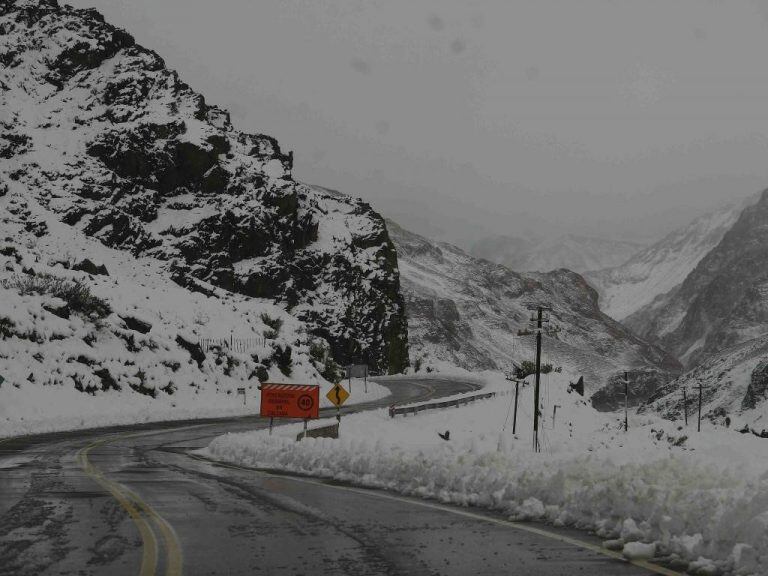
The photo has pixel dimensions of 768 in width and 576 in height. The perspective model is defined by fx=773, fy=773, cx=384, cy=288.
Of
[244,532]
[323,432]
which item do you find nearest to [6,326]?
[323,432]

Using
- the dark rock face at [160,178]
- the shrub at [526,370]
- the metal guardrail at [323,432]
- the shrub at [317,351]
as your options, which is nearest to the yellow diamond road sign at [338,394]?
the metal guardrail at [323,432]

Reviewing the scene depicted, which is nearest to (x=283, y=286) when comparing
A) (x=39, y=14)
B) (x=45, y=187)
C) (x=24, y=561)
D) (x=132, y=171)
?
(x=132, y=171)

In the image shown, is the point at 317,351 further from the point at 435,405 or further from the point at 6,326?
the point at 6,326

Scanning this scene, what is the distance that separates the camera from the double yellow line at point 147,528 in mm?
7363

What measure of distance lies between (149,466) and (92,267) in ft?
117

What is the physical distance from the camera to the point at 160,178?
8206 cm

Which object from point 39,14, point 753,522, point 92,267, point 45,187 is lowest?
point 753,522

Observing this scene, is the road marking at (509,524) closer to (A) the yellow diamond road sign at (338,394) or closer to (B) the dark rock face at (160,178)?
(A) the yellow diamond road sign at (338,394)

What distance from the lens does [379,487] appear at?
14094 mm

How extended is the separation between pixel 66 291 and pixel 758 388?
533 ft

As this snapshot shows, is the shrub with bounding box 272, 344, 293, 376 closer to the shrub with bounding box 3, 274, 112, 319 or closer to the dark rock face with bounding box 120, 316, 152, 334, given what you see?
the dark rock face with bounding box 120, 316, 152, 334

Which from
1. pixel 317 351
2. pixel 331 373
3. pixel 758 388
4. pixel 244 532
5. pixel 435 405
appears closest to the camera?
pixel 244 532

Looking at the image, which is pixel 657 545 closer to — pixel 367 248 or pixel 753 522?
pixel 753 522

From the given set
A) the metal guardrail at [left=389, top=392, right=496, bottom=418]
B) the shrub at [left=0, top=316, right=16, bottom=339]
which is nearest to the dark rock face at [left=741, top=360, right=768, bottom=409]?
the metal guardrail at [left=389, top=392, right=496, bottom=418]
